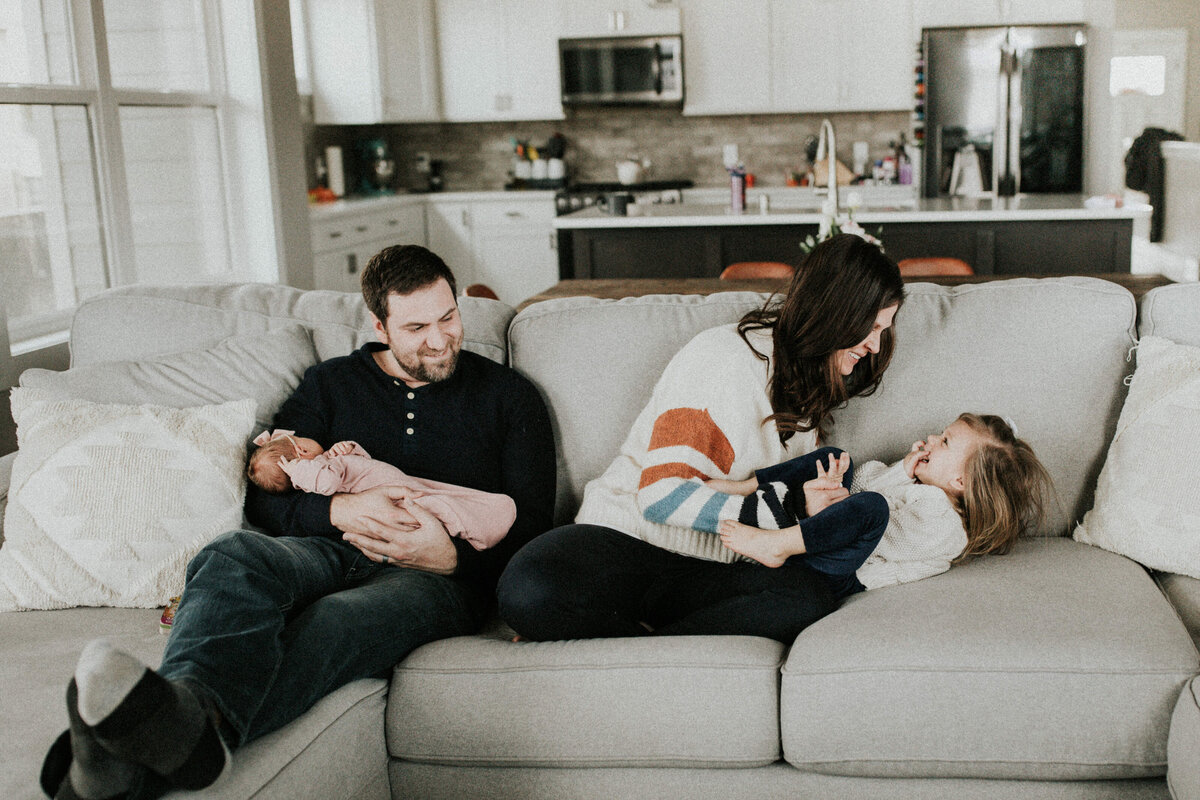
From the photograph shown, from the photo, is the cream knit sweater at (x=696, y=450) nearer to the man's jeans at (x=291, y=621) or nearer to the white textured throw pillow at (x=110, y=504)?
the man's jeans at (x=291, y=621)

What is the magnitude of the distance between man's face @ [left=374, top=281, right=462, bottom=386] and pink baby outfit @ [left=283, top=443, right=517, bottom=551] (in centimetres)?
19

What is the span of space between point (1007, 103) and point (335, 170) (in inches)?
160

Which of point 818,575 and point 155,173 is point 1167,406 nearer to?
point 818,575

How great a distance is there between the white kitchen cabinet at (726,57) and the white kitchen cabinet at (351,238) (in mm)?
1995

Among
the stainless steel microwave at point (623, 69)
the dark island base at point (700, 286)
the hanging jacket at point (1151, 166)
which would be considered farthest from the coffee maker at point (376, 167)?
the hanging jacket at point (1151, 166)

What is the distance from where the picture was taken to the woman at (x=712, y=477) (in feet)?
5.67

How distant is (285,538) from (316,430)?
29cm

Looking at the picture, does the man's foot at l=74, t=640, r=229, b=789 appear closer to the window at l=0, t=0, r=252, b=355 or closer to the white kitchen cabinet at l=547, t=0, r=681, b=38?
the window at l=0, t=0, r=252, b=355

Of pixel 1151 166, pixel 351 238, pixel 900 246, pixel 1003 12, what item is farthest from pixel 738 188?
pixel 1151 166

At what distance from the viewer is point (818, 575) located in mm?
1768

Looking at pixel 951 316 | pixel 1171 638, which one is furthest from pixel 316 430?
pixel 1171 638

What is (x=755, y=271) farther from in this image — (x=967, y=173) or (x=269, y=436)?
(x=967, y=173)

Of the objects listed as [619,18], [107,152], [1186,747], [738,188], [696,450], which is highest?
[619,18]

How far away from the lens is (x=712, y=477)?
1.80 m
